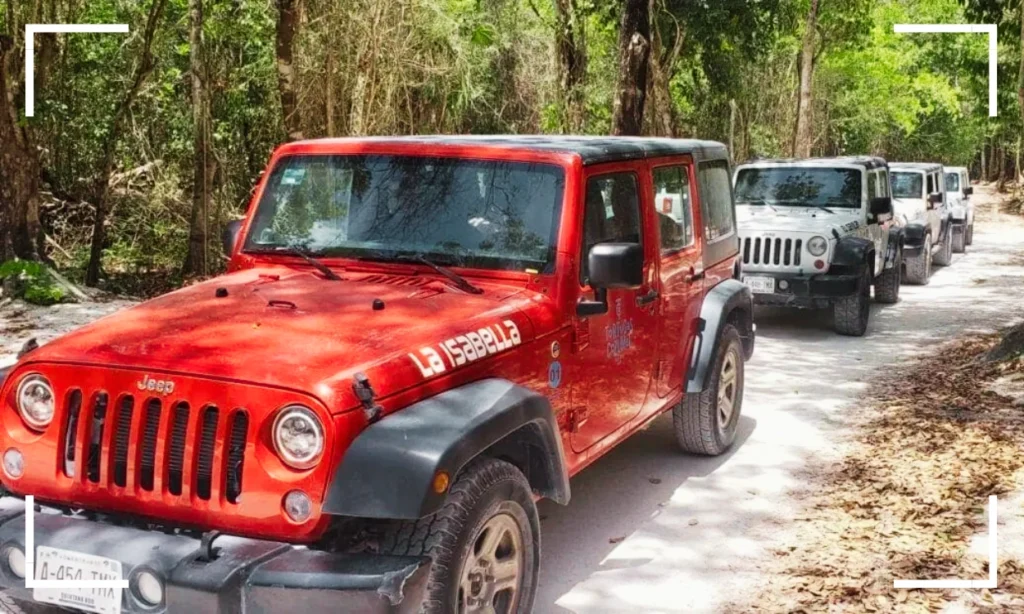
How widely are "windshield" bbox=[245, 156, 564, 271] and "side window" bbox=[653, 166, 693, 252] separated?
3.88ft

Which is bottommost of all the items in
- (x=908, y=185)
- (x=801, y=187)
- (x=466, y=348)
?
(x=466, y=348)

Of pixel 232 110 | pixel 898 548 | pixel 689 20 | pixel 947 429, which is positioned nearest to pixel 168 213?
pixel 232 110

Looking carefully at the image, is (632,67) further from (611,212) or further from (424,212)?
(424,212)

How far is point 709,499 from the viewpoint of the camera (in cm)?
586

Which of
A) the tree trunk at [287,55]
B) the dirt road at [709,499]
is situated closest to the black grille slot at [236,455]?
the dirt road at [709,499]

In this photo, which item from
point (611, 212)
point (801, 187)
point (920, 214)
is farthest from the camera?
point (920, 214)

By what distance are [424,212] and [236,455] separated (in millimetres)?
1680

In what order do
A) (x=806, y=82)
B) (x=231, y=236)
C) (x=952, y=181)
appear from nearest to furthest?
1. (x=231, y=236)
2. (x=952, y=181)
3. (x=806, y=82)

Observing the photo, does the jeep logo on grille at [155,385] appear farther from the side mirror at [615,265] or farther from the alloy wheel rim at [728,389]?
the alloy wheel rim at [728,389]

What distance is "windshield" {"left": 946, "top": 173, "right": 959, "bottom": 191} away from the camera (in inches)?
829

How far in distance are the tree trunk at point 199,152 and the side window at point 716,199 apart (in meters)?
9.11

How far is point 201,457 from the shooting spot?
3258 mm

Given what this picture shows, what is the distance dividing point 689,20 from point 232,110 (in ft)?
26.7

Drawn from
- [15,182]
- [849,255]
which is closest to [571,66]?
[849,255]
